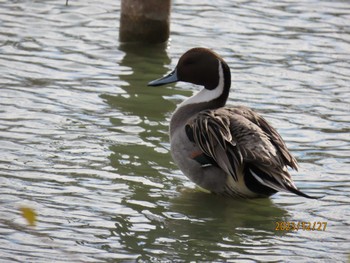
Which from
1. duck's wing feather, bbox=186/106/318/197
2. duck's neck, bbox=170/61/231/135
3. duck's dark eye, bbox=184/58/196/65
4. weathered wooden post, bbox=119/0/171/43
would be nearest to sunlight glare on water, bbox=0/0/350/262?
weathered wooden post, bbox=119/0/171/43

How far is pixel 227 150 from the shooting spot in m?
7.69

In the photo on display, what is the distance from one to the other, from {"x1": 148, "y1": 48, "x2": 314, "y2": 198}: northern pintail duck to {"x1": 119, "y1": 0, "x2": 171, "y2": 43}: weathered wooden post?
133 inches

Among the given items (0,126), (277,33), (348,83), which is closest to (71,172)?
(0,126)

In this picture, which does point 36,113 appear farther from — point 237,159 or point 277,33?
point 277,33

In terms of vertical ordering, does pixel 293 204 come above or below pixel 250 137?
below

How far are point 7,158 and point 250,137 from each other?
198cm

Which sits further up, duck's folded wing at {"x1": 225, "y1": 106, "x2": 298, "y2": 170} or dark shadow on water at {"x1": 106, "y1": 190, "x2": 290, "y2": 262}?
duck's folded wing at {"x1": 225, "y1": 106, "x2": 298, "y2": 170}

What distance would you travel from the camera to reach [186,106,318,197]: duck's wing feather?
24.8ft

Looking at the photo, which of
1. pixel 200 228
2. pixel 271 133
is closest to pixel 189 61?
pixel 271 133

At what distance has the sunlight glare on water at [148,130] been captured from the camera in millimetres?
6910

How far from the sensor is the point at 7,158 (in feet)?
27.2
